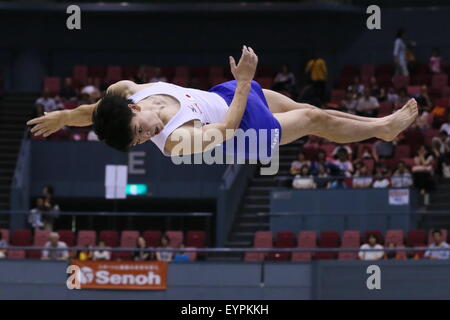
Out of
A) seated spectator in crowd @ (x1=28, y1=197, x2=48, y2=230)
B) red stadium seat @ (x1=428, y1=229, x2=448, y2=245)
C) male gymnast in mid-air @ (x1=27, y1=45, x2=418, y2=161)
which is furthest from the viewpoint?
seated spectator in crowd @ (x1=28, y1=197, x2=48, y2=230)

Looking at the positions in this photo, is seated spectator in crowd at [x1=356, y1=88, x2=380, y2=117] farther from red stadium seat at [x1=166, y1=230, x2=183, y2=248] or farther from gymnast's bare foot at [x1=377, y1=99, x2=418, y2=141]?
gymnast's bare foot at [x1=377, y1=99, x2=418, y2=141]

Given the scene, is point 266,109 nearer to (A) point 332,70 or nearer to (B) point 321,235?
(B) point 321,235

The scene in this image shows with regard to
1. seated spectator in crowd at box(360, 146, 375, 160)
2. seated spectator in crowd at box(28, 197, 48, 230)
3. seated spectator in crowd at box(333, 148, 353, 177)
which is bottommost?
seated spectator in crowd at box(28, 197, 48, 230)

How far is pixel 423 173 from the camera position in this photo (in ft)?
66.2

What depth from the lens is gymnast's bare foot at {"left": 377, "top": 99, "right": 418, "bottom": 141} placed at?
956 centimetres

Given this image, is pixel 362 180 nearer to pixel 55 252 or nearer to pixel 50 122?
pixel 55 252

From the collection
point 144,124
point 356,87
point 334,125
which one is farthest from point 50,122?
point 356,87

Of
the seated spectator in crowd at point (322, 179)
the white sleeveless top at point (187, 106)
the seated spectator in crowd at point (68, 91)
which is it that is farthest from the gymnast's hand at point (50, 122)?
the seated spectator in crowd at point (68, 91)

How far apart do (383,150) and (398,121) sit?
492 inches

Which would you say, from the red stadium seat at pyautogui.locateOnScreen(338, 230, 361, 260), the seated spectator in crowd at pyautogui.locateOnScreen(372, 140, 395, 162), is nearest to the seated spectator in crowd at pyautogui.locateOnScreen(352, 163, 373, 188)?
the seated spectator in crowd at pyautogui.locateOnScreen(372, 140, 395, 162)

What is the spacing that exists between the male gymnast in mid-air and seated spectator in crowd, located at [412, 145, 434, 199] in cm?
1065

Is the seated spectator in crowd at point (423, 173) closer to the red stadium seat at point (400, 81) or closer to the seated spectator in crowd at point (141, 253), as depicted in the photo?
the red stadium seat at point (400, 81)

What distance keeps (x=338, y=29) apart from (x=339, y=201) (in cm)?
1033

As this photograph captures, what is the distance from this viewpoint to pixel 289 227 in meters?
20.5
